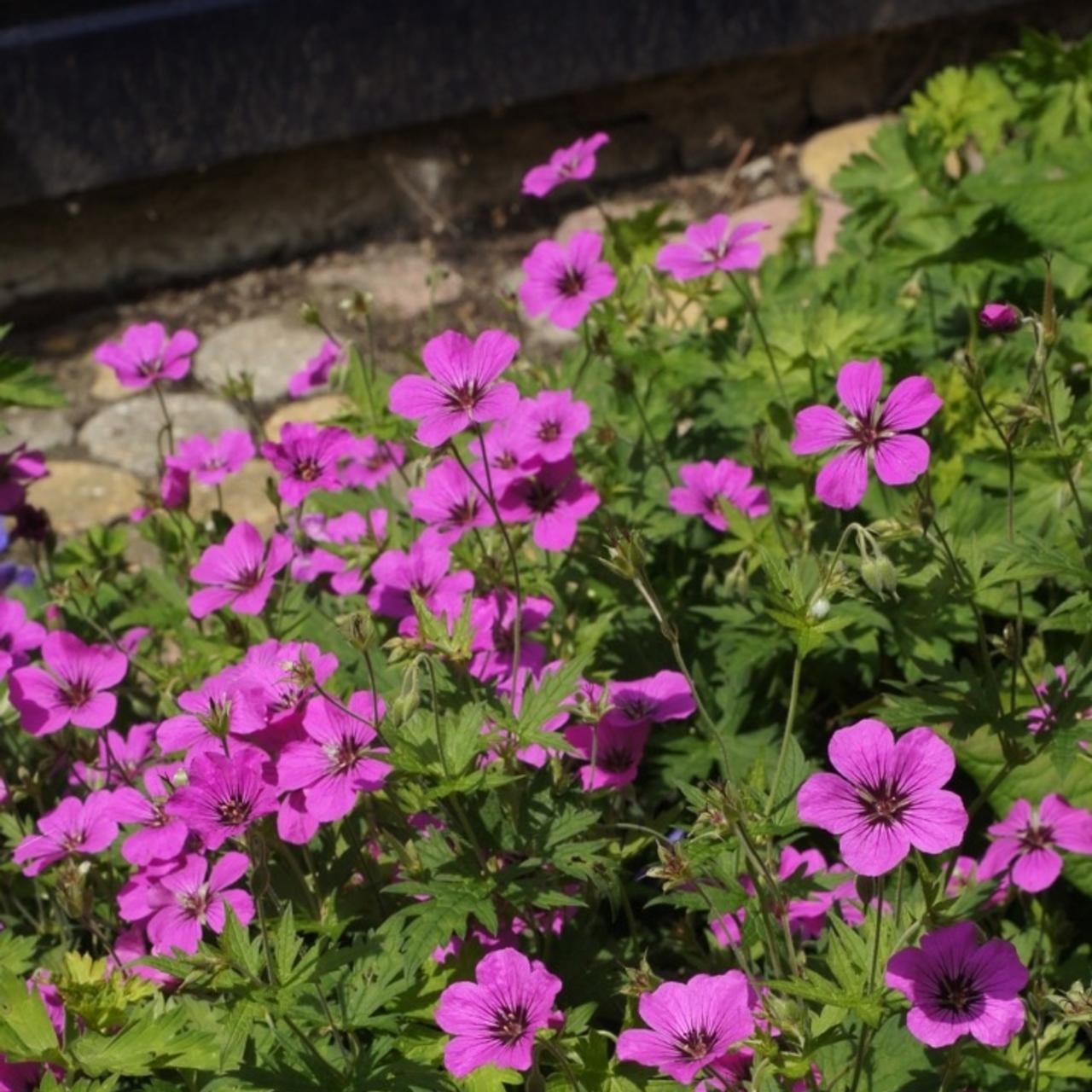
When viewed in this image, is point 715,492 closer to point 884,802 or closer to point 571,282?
point 571,282

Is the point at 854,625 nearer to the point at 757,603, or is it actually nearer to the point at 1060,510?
the point at 757,603

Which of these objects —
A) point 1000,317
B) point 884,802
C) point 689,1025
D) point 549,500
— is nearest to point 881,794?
point 884,802

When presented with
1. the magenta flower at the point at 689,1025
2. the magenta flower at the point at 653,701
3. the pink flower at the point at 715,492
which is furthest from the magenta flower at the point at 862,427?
the pink flower at the point at 715,492

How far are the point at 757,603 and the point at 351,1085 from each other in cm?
89

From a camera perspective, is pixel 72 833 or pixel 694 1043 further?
pixel 72 833

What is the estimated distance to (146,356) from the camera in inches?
97.0

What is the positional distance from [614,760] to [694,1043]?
0.41 metres

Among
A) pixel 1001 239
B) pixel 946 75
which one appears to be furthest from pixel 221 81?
pixel 1001 239

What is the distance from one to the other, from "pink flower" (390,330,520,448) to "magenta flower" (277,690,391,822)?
0.30m

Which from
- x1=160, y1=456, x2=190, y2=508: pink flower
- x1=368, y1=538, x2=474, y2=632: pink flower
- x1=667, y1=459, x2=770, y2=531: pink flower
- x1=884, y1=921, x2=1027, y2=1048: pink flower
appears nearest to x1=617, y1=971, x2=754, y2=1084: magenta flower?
x1=884, y1=921, x2=1027, y2=1048: pink flower

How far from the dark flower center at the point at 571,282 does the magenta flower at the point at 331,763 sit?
829 millimetres

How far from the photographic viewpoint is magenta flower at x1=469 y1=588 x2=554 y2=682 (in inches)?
80.1

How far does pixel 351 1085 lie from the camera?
163 centimetres

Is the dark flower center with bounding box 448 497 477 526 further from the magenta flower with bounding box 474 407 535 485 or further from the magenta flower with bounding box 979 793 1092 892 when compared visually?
the magenta flower with bounding box 979 793 1092 892
